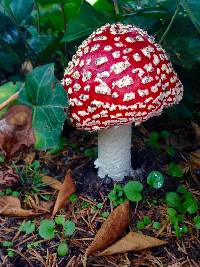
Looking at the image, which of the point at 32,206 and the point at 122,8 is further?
the point at 122,8

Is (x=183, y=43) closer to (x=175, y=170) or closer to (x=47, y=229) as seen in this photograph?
(x=175, y=170)

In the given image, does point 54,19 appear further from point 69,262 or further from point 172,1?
point 69,262


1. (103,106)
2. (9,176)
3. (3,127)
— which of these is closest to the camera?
(103,106)

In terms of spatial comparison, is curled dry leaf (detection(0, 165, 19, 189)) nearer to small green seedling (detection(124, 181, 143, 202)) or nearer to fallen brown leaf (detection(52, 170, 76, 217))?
fallen brown leaf (detection(52, 170, 76, 217))

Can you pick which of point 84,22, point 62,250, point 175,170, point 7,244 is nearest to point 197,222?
point 175,170

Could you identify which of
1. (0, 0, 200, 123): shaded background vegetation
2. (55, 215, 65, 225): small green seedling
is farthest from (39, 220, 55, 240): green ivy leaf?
(0, 0, 200, 123): shaded background vegetation

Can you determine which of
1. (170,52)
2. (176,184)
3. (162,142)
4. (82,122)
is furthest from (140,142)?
(82,122)
